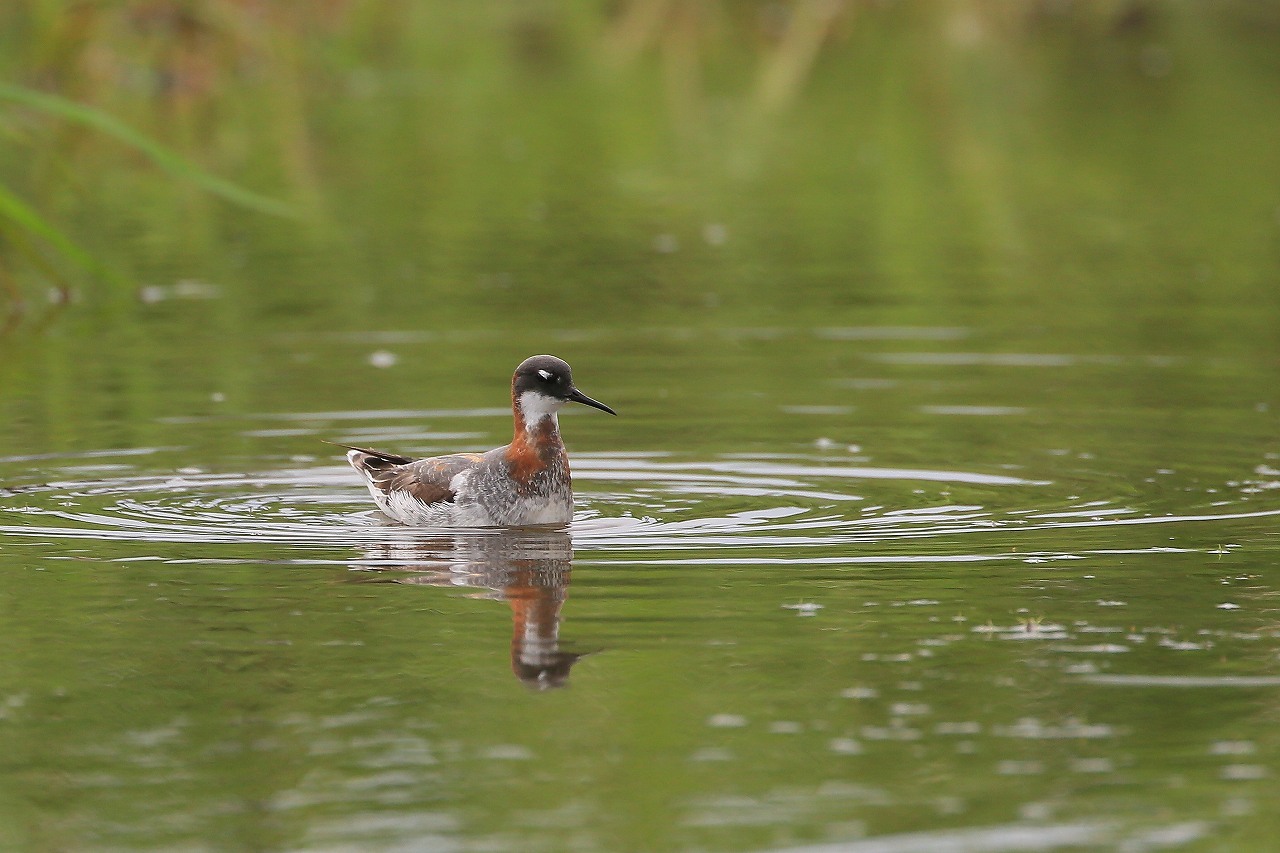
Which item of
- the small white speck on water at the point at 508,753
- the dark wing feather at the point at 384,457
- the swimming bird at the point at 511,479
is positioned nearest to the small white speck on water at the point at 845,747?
the small white speck on water at the point at 508,753

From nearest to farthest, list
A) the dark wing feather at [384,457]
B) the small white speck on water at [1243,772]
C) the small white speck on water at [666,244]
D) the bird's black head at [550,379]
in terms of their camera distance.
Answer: the small white speck on water at [1243,772], the bird's black head at [550,379], the dark wing feather at [384,457], the small white speck on water at [666,244]

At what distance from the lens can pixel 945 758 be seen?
6809mm

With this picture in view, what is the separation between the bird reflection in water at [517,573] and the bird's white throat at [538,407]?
641mm

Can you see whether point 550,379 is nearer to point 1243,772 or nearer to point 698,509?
point 698,509

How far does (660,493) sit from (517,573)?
1952 millimetres

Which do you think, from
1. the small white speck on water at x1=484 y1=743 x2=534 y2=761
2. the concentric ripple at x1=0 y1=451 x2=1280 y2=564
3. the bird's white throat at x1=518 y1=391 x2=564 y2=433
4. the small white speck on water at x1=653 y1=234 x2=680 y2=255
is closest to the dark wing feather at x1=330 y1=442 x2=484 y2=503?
the concentric ripple at x1=0 y1=451 x2=1280 y2=564

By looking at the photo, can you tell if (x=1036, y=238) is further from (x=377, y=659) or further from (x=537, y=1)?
(x=537, y=1)

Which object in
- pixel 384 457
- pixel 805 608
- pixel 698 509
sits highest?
pixel 384 457

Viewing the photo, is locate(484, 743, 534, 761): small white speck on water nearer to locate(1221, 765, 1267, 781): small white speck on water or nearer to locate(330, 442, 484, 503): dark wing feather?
locate(1221, 765, 1267, 781): small white speck on water

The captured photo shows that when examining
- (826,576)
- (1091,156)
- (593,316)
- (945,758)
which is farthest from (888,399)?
(1091,156)

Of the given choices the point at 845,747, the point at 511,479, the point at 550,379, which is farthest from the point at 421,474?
the point at 845,747

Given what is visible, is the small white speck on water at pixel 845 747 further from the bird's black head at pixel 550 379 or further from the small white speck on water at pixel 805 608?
the bird's black head at pixel 550 379

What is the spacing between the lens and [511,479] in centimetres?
1078

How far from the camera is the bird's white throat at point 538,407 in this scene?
437 inches
